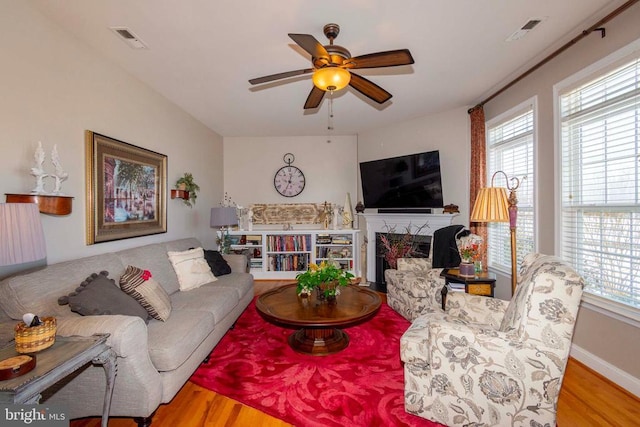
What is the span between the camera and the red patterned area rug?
1.88 metres

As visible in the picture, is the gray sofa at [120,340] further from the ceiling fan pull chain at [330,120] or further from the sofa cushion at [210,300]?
the ceiling fan pull chain at [330,120]

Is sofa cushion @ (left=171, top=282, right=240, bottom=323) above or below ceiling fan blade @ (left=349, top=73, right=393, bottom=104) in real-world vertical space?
below

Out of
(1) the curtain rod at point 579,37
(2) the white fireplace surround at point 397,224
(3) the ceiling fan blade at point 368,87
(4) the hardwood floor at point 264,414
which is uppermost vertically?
(1) the curtain rod at point 579,37

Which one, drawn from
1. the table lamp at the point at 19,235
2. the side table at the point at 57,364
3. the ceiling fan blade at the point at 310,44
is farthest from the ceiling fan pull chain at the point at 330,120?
the side table at the point at 57,364

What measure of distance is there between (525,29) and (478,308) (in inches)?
87.9

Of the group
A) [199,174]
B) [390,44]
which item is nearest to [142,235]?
[199,174]

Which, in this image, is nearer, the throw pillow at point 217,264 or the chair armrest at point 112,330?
the chair armrest at point 112,330

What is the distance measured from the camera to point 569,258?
8.63 ft

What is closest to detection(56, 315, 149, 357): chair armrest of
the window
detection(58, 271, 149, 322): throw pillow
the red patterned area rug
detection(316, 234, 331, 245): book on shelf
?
detection(58, 271, 149, 322): throw pillow

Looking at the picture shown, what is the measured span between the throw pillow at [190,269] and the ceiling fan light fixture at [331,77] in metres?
2.36

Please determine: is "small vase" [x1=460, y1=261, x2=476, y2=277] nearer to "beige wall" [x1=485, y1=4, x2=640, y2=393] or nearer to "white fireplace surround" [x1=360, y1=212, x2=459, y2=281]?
"beige wall" [x1=485, y1=4, x2=640, y2=393]

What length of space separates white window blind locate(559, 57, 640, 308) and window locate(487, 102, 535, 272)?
16.5 inches

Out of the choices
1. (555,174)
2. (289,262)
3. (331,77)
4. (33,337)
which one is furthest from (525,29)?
(289,262)

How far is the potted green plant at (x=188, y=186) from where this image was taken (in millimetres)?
3988
